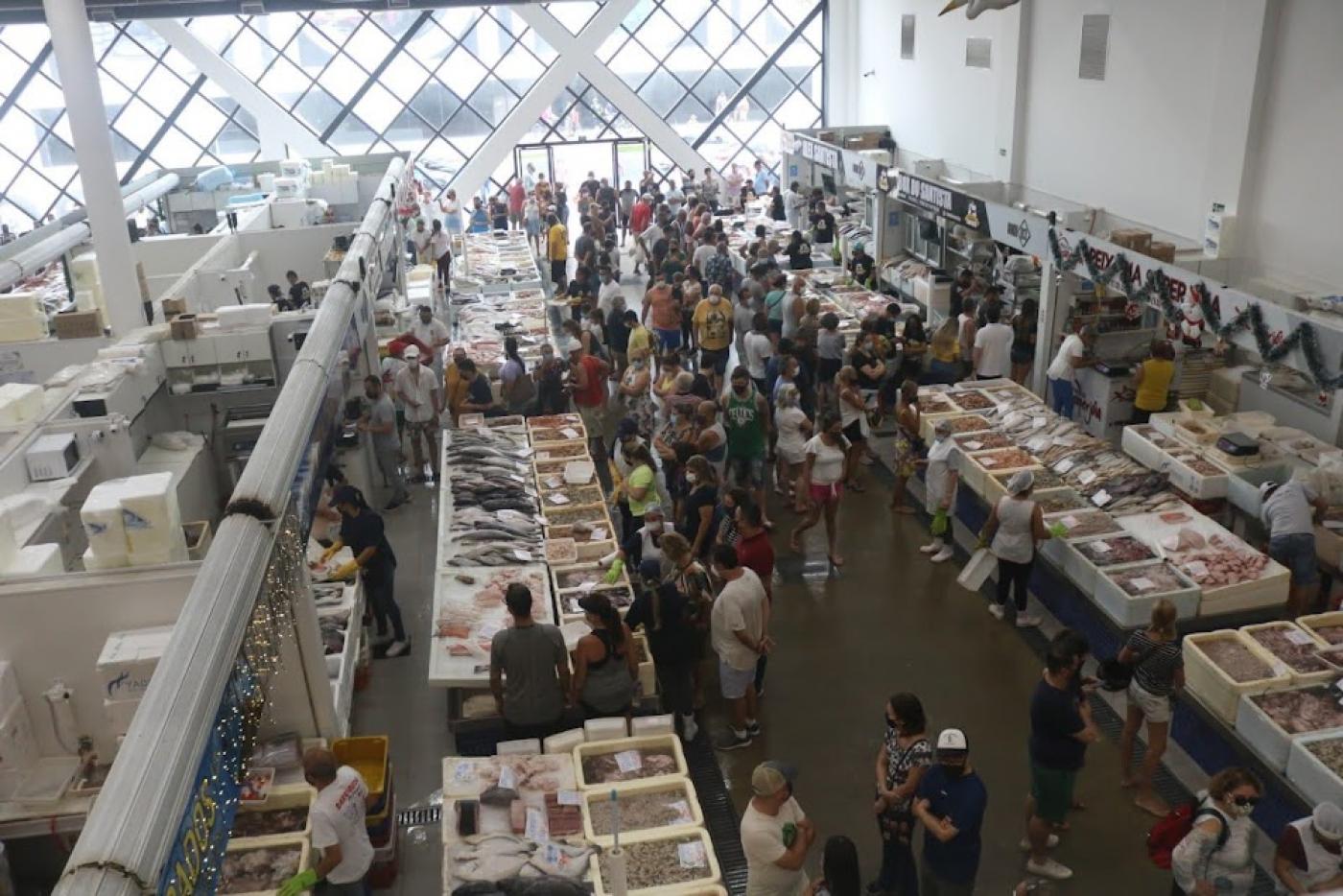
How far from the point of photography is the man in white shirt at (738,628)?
276 inches

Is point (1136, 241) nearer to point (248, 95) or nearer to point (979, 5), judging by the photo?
point (979, 5)

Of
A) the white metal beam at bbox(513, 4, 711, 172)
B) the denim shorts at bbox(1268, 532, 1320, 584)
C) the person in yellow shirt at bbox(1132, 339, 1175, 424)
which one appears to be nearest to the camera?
the denim shorts at bbox(1268, 532, 1320, 584)

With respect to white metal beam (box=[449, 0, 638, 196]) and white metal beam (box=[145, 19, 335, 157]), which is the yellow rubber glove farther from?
white metal beam (box=[145, 19, 335, 157])

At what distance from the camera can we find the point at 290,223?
18.0 metres

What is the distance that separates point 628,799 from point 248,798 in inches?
78.8

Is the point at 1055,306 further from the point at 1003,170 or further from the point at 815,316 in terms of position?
the point at 1003,170

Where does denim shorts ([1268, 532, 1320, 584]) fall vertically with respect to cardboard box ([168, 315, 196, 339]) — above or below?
below

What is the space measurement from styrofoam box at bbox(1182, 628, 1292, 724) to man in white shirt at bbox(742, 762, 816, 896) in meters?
3.14

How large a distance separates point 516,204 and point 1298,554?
19395 mm

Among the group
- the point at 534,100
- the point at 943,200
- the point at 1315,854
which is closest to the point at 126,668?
the point at 1315,854

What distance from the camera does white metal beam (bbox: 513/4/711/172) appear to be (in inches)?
971

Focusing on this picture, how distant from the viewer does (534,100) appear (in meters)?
25.0

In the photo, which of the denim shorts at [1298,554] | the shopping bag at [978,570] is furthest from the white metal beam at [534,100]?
the denim shorts at [1298,554]

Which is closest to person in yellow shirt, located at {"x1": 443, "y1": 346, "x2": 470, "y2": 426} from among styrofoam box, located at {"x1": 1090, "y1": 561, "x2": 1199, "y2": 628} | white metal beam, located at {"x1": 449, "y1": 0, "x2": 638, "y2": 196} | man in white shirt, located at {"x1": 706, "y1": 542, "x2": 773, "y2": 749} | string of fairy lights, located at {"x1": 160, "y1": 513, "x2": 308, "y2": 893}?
man in white shirt, located at {"x1": 706, "y1": 542, "x2": 773, "y2": 749}
